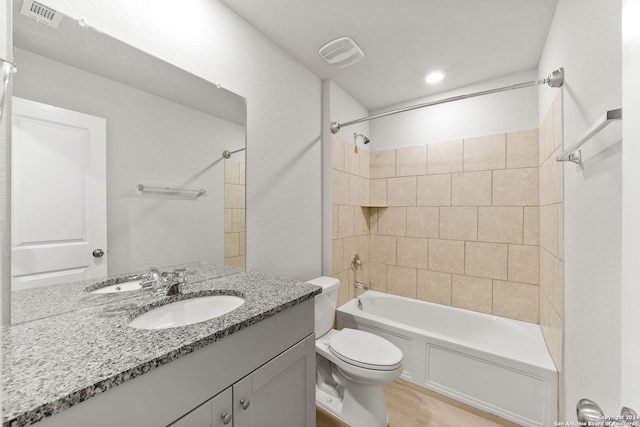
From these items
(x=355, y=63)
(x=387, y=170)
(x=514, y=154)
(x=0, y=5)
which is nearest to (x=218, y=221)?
(x=0, y=5)

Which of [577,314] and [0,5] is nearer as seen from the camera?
[0,5]

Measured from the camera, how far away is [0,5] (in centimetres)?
81

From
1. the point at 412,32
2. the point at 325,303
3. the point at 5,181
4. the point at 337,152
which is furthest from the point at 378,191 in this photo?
the point at 5,181

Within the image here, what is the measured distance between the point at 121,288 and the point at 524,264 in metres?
2.64

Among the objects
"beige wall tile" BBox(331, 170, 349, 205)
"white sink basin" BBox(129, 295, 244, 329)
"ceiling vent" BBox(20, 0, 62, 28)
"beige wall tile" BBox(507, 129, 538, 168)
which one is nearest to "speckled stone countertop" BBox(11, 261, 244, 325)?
"white sink basin" BBox(129, 295, 244, 329)

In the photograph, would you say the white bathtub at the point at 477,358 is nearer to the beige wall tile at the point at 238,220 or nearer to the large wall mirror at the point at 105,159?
the beige wall tile at the point at 238,220

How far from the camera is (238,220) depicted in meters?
1.53

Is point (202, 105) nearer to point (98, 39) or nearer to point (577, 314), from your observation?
point (98, 39)

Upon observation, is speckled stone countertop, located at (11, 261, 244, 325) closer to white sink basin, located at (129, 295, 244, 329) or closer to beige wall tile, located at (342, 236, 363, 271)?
white sink basin, located at (129, 295, 244, 329)

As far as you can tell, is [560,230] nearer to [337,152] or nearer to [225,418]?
[337,152]

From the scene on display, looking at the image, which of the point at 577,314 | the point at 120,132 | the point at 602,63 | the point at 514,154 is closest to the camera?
the point at 602,63

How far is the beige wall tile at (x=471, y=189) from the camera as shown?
2.26m

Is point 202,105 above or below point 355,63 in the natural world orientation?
below

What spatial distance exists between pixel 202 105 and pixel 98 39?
0.43 meters
